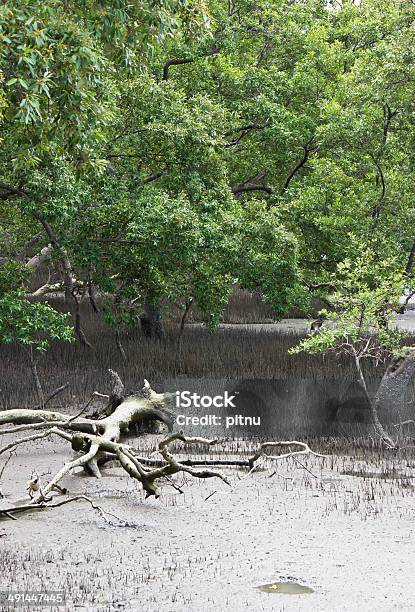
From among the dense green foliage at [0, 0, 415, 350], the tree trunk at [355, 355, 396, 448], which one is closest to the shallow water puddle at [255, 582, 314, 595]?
the dense green foliage at [0, 0, 415, 350]

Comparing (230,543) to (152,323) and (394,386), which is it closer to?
(394,386)

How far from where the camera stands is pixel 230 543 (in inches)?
272

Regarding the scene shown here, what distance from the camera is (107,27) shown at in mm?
8266

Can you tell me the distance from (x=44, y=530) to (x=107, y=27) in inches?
171

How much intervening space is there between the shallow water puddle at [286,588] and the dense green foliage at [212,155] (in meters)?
4.45

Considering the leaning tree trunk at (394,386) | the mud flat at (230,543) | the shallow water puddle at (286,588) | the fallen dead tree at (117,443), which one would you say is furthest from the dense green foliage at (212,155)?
the shallow water puddle at (286,588)

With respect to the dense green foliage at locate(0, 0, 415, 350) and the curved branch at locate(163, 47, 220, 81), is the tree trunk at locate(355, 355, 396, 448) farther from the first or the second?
the curved branch at locate(163, 47, 220, 81)

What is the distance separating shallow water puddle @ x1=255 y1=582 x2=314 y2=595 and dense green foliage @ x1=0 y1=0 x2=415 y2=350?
4.45 meters

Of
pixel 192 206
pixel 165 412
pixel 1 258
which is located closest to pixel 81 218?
pixel 192 206

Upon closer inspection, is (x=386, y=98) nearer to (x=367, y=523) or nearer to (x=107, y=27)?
(x=107, y=27)

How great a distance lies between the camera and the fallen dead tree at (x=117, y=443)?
7.62 metres

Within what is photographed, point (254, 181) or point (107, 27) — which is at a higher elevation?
point (254, 181)

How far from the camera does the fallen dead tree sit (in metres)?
7.62

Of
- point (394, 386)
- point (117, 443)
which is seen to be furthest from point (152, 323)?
point (117, 443)
